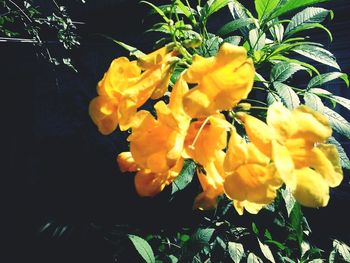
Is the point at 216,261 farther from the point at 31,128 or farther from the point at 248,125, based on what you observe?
the point at 31,128

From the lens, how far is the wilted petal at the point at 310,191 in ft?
2.04

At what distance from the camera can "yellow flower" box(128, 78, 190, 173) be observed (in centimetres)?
65

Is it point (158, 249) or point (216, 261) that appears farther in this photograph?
point (158, 249)

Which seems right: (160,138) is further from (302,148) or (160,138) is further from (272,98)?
(272,98)

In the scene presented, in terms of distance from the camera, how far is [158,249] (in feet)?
6.43

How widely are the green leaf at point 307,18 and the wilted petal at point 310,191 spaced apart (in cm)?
76

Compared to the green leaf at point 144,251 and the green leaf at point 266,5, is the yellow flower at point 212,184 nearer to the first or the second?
the green leaf at point 266,5

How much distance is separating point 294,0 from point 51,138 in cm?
461

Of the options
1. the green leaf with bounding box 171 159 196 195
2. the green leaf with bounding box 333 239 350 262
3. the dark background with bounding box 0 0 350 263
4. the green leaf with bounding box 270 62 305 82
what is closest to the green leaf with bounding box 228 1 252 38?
the green leaf with bounding box 270 62 305 82

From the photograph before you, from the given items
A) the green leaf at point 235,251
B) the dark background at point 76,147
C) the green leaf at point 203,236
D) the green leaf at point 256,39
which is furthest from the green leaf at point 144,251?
the dark background at point 76,147

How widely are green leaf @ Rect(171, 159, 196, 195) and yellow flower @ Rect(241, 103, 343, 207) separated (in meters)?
0.55

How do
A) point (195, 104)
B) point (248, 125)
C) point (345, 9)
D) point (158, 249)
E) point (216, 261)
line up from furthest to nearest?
→ point (345, 9) → point (158, 249) → point (216, 261) → point (248, 125) → point (195, 104)

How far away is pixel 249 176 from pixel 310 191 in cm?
10

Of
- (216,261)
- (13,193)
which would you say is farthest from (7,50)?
(216,261)
